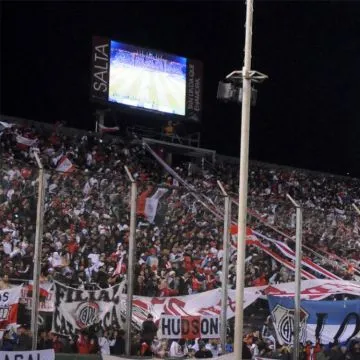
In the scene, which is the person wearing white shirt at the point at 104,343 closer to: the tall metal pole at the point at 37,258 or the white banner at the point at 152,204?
the tall metal pole at the point at 37,258

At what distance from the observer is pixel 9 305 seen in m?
12.6

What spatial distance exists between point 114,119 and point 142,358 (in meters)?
23.5

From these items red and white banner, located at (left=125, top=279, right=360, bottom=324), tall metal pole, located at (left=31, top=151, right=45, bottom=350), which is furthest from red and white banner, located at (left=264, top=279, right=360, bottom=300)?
tall metal pole, located at (left=31, top=151, right=45, bottom=350)

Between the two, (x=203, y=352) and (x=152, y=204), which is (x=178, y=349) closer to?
(x=203, y=352)

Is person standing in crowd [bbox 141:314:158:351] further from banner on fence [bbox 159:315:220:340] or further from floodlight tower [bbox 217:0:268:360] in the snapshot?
floodlight tower [bbox 217:0:268:360]

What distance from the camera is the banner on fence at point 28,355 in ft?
38.8

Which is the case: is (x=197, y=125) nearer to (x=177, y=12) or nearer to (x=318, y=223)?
(x=177, y=12)

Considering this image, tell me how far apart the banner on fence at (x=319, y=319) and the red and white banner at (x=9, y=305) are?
531 cm

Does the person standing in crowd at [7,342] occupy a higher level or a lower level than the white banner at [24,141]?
lower

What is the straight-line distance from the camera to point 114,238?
45.6 ft

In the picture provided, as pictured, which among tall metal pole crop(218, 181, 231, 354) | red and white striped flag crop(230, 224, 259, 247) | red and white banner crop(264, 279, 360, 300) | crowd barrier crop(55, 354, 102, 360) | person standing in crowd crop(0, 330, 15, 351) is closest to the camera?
person standing in crowd crop(0, 330, 15, 351)

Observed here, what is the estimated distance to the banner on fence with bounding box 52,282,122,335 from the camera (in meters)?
Answer: 13.2

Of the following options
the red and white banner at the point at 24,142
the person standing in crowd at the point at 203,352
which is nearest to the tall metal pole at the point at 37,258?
the person standing in crowd at the point at 203,352

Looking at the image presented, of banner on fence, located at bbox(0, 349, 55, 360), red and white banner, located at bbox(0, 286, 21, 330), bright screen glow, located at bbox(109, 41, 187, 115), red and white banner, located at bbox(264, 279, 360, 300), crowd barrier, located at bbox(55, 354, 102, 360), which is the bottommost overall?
crowd barrier, located at bbox(55, 354, 102, 360)
